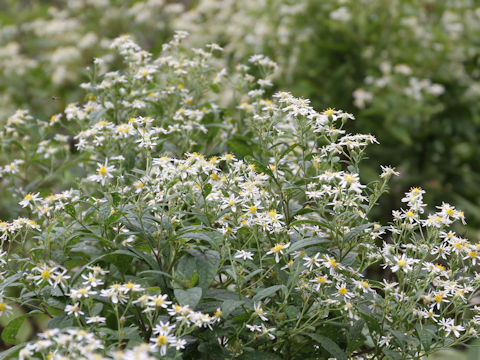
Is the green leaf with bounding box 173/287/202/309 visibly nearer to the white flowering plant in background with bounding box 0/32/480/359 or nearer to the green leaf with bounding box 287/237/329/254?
Answer: the white flowering plant in background with bounding box 0/32/480/359

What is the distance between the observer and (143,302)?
1.28 meters

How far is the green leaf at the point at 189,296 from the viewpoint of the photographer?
4.30 ft

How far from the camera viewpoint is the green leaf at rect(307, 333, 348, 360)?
1.41m

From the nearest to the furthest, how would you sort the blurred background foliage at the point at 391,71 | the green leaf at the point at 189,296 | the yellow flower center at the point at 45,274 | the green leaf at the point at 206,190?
the green leaf at the point at 189,296 → the yellow flower center at the point at 45,274 → the green leaf at the point at 206,190 → the blurred background foliage at the point at 391,71

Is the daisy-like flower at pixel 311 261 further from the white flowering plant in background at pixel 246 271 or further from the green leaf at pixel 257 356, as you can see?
the green leaf at pixel 257 356

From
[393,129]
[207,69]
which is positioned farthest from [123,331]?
[393,129]

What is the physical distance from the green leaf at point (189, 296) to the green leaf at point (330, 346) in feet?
0.98

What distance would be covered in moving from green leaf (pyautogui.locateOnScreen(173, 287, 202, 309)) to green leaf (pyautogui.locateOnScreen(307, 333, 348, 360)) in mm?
298

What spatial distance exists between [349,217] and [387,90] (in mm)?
3129

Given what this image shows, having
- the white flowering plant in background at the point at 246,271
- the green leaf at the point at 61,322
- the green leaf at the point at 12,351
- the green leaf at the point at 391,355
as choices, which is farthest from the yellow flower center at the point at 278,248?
the green leaf at the point at 12,351

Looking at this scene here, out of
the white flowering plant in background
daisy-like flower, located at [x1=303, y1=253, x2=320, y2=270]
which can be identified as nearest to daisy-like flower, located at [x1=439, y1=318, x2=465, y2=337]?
the white flowering plant in background

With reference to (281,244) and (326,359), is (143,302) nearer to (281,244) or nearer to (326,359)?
(281,244)

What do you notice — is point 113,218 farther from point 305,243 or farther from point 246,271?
point 305,243

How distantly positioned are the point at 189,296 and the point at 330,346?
368 mm
